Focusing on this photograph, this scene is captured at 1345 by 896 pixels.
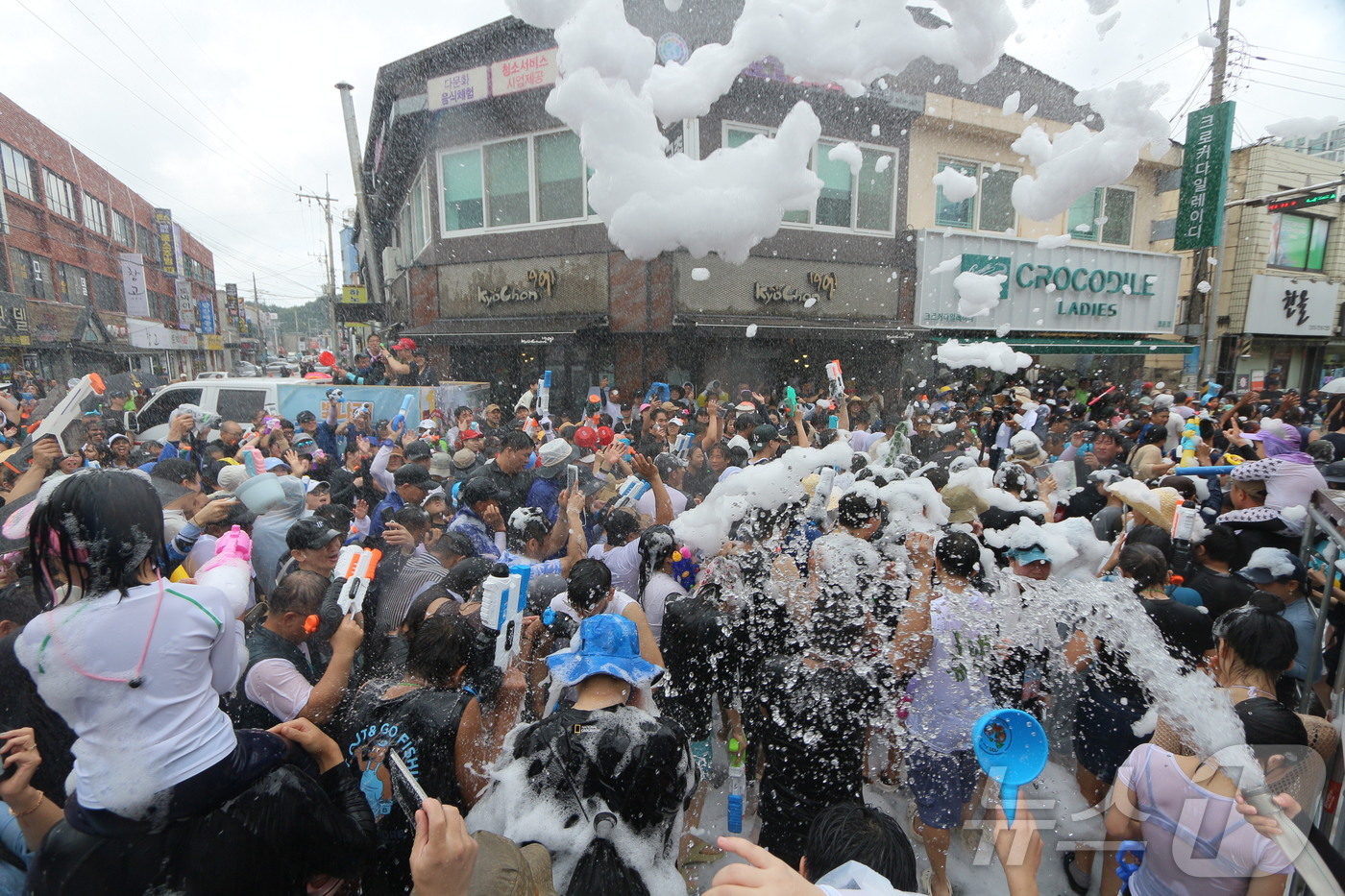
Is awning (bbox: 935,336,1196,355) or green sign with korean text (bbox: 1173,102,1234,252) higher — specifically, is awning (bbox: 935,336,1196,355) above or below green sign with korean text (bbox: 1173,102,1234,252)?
below

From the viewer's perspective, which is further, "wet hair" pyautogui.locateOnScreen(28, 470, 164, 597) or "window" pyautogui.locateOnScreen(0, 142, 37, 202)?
"window" pyautogui.locateOnScreen(0, 142, 37, 202)

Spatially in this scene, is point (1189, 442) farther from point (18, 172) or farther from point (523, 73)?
point (18, 172)

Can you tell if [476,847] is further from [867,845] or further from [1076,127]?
[1076,127]

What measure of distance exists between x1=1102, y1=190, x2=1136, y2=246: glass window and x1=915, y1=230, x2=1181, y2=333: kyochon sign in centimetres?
39

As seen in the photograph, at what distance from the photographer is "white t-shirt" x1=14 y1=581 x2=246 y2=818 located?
146 centimetres

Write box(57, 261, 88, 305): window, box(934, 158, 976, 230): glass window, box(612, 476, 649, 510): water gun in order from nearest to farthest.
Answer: box(612, 476, 649, 510): water gun < box(934, 158, 976, 230): glass window < box(57, 261, 88, 305): window

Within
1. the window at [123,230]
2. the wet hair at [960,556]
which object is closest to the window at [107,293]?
the window at [123,230]

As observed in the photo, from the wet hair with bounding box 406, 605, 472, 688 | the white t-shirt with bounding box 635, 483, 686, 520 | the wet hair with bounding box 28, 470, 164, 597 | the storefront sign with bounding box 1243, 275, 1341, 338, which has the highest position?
the storefront sign with bounding box 1243, 275, 1341, 338

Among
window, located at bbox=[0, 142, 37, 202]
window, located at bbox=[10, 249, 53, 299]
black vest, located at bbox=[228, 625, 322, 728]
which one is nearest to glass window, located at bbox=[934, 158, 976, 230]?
black vest, located at bbox=[228, 625, 322, 728]

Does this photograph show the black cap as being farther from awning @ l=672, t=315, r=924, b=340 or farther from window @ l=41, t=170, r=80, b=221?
window @ l=41, t=170, r=80, b=221

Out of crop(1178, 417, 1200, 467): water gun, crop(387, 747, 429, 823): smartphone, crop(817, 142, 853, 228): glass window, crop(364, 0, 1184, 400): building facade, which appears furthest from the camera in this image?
crop(817, 142, 853, 228): glass window

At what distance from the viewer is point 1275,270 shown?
17578 mm

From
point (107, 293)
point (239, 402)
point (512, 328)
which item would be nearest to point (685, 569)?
point (239, 402)

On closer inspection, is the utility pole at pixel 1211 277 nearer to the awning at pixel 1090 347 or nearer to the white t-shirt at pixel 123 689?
the awning at pixel 1090 347
